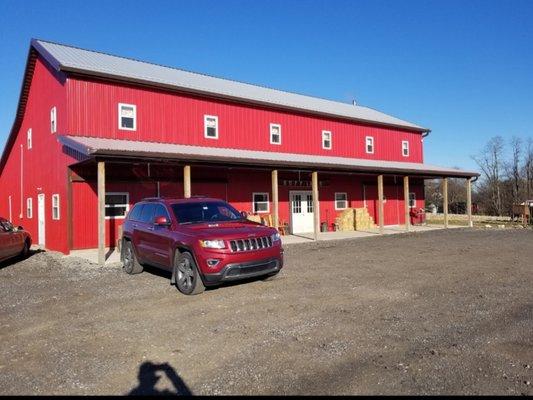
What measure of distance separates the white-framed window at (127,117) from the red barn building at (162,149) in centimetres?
4

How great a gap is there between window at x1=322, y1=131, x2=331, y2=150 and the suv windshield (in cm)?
1587

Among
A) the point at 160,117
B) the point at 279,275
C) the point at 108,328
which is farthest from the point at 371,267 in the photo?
the point at 160,117

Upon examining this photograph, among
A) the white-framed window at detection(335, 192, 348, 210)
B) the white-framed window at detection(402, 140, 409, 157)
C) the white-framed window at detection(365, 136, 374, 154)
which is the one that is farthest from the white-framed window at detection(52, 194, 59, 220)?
the white-framed window at detection(402, 140, 409, 157)

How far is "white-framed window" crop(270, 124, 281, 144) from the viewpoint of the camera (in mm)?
22470

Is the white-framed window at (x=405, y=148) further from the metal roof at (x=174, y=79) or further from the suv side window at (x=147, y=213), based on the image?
the suv side window at (x=147, y=213)

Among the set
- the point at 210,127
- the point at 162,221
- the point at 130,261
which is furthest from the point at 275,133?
the point at 162,221


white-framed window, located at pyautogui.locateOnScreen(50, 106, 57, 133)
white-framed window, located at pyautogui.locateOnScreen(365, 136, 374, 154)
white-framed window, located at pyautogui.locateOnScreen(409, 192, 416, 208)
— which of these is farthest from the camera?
white-framed window, located at pyautogui.locateOnScreen(409, 192, 416, 208)

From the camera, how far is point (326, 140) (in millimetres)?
24984

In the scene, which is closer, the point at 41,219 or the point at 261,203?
the point at 41,219

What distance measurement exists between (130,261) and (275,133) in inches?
533

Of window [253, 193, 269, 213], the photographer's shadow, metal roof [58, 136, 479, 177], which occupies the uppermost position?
metal roof [58, 136, 479, 177]

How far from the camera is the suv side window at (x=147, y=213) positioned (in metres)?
9.76

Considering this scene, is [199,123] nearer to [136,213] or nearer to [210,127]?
[210,127]

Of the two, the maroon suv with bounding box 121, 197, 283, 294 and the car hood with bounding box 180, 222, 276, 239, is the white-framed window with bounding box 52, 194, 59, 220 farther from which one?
the car hood with bounding box 180, 222, 276, 239
